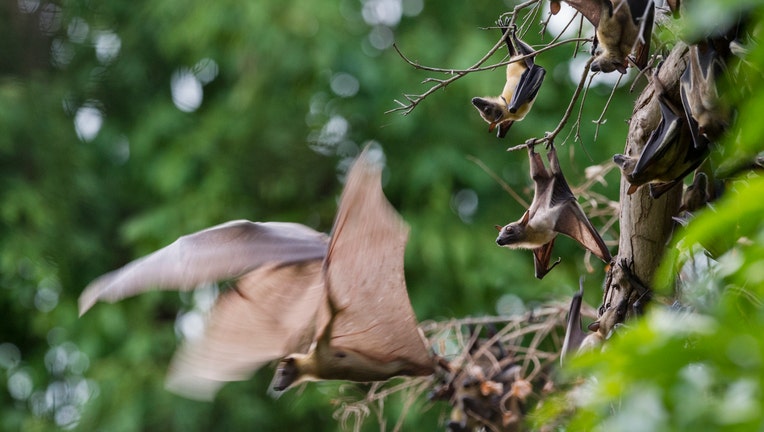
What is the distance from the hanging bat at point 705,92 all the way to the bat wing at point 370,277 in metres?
0.39

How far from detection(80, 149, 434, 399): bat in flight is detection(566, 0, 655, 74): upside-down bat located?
31 cm

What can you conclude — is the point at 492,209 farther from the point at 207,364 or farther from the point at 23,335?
the point at 207,364

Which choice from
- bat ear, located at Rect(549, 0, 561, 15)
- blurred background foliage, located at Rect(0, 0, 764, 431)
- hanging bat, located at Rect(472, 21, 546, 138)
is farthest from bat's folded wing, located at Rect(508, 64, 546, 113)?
blurred background foliage, located at Rect(0, 0, 764, 431)

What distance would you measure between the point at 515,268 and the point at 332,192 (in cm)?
118

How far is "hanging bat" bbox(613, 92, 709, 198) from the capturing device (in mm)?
952

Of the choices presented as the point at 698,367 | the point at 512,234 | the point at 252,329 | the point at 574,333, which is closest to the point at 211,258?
the point at 252,329

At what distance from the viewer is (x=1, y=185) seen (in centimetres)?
510

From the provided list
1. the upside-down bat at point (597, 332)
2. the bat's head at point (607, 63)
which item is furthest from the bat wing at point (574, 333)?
the bat's head at point (607, 63)

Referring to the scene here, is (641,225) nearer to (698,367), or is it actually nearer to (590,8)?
(590,8)

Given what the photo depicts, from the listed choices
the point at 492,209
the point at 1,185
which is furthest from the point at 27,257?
the point at 492,209

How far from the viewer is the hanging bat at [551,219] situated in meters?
1.11

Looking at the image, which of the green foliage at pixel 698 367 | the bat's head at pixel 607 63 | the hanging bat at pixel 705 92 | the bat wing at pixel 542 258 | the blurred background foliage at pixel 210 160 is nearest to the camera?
the green foliage at pixel 698 367

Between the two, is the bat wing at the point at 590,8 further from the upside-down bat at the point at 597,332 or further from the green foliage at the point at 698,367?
the green foliage at the point at 698,367

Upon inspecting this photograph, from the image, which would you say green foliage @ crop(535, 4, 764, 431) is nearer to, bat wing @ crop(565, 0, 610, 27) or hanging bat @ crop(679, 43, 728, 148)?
hanging bat @ crop(679, 43, 728, 148)
